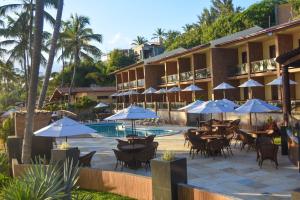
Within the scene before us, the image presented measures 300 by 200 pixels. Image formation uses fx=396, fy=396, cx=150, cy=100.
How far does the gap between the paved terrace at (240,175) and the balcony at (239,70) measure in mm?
14518

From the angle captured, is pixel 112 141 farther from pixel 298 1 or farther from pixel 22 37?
pixel 298 1

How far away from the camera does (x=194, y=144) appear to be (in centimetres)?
1514

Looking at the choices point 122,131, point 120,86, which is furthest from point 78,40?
point 122,131

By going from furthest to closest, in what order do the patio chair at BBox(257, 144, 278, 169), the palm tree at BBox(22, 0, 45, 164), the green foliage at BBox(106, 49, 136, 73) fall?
1. the green foliage at BBox(106, 49, 136, 73)
2. the palm tree at BBox(22, 0, 45, 164)
3. the patio chair at BBox(257, 144, 278, 169)

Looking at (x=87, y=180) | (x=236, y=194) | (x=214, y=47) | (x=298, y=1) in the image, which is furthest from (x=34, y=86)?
(x=298, y=1)

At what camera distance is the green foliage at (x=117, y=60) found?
69.4 m

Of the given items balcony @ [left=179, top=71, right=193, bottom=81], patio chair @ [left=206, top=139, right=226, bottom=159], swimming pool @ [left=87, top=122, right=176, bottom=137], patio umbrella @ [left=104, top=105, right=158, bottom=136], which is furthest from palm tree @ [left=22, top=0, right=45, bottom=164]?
balcony @ [left=179, top=71, right=193, bottom=81]

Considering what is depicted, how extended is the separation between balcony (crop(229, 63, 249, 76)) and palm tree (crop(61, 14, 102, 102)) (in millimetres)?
25164

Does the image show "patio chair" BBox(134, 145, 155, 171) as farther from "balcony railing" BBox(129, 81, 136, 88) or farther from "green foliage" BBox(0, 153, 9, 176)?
"balcony railing" BBox(129, 81, 136, 88)

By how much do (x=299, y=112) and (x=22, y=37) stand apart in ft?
83.4

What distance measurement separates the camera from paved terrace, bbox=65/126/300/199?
997 cm

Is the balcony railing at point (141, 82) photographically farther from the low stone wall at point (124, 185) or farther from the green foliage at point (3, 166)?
the low stone wall at point (124, 185)

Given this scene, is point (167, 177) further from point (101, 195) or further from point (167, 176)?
point (101, 195)

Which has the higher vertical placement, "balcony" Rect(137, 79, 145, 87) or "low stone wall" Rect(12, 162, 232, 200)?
"balcony" Rect(137, 79, 145, 87)
